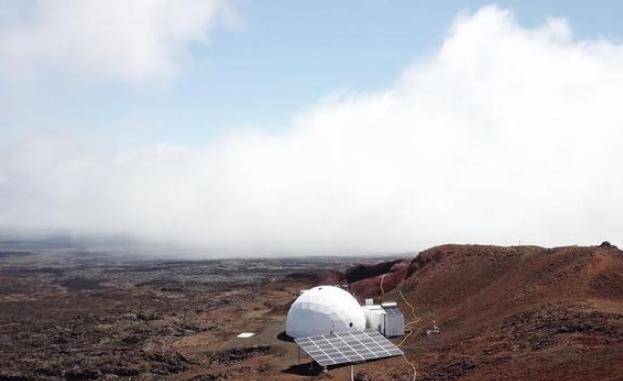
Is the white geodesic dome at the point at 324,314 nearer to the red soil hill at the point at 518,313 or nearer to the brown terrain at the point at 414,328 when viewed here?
the brown terrain at the point at 414,328

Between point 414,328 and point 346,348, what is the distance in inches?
455

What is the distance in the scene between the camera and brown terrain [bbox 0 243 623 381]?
30266mm

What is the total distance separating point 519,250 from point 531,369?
28245mm

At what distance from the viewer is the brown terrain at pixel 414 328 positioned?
99.3 feet

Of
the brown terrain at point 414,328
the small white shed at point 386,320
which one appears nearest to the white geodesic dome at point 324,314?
the small white shed at point 386,320

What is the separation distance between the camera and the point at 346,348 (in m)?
35.3

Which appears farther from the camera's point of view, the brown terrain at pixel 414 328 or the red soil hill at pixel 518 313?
the brown terrain at pixel 414 328

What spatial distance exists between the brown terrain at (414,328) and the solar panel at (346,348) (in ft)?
2.37

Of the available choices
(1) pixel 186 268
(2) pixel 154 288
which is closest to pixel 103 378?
(2) pixel 154 288

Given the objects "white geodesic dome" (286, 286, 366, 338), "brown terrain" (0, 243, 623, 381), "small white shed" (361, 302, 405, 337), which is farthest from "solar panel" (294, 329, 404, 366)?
"small white shed" (361, 302, 405, 337)

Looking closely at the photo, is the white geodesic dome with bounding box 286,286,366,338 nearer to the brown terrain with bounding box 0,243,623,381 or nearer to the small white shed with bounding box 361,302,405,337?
the small white shed with bounding box 361,302,405,337

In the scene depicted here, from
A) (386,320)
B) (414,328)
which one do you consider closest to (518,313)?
(414,328)

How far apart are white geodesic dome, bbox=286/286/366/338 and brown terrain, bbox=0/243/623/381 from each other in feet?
6.71

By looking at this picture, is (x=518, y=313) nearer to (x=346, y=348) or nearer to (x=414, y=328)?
(x=414, y=328)
